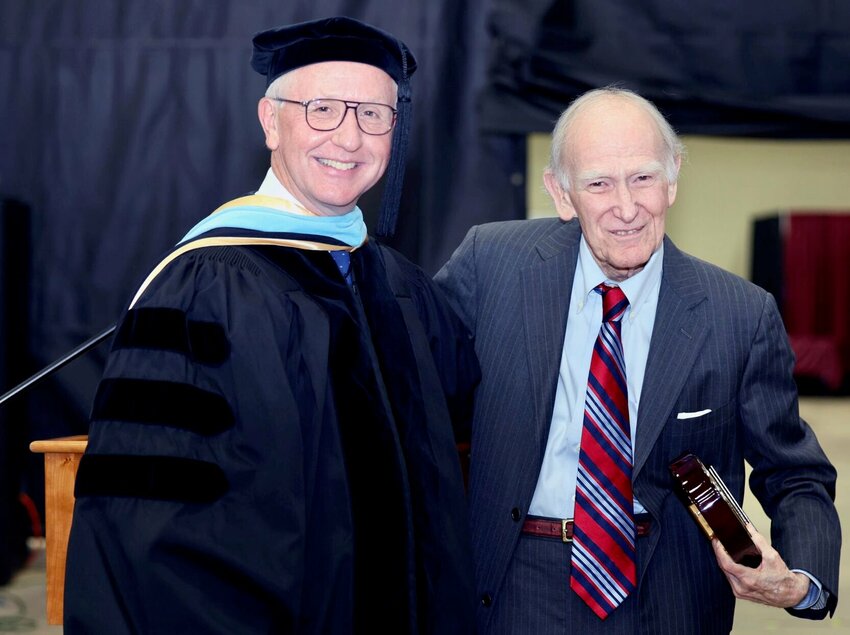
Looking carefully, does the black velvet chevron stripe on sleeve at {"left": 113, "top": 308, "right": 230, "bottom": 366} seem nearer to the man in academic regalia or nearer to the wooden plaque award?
the man in academic regalia

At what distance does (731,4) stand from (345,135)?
9.75ft

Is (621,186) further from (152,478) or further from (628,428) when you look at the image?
(152,478)

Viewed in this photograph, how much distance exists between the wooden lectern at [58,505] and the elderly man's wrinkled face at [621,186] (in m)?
1.08

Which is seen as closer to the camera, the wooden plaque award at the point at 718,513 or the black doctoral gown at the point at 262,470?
the black doctoral gown at the point at 262,470

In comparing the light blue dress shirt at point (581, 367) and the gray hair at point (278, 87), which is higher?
the gray hair at point (278, 87)

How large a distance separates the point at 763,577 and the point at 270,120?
122 centimetres

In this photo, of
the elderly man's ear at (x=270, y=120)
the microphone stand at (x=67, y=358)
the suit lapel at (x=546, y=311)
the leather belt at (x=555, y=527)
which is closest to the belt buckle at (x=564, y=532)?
the leather belt at (x=555, y=527)

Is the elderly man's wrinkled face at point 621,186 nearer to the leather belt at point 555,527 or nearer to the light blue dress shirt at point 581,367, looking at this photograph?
the light blue dress shirt at point 581,367

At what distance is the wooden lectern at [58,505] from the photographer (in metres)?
1.98

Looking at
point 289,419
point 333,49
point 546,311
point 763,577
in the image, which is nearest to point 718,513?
point 763,577

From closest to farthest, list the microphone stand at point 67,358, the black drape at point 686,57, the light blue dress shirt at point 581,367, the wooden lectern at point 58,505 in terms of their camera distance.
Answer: the wooden lectern at point 58,505
the light blue dress shirt at point 581,367
the microphone stand at point 67,358
the black drape at point 686,57

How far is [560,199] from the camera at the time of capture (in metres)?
2.25

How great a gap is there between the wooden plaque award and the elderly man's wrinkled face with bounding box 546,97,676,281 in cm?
44

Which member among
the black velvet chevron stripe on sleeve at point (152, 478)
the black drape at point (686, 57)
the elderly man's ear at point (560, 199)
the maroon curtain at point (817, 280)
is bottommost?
the maroon curtain at point (817, 280)
